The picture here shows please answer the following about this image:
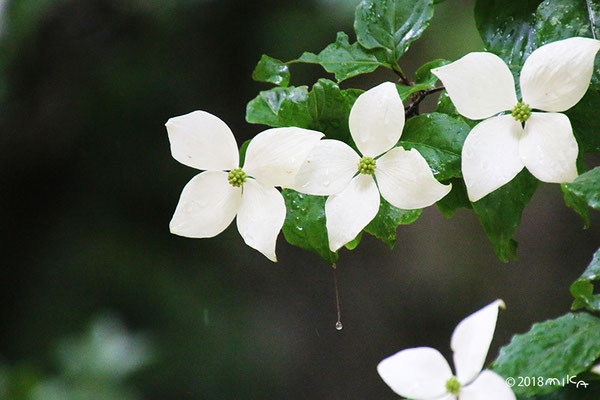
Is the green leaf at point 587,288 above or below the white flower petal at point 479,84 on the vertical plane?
below

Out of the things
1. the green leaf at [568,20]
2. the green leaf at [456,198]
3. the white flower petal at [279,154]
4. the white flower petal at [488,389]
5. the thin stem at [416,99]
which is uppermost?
the green leaf at [568,20]

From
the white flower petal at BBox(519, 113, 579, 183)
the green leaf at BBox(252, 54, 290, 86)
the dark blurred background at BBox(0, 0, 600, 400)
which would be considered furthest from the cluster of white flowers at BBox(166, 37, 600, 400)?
the dark blurred background at BBox(0, 0, 600, 400)

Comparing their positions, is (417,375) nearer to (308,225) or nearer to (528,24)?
(308,225)

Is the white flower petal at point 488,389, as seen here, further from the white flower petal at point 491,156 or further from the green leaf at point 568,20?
the green leaf at point 568,20

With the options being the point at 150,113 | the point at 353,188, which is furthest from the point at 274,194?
the point at 150,113

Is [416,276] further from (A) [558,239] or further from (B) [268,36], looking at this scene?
(B) [268,36]

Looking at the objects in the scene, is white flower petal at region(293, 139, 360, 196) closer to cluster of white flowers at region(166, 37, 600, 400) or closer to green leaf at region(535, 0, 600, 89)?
cluster of white flowers at region(166, 37, 600, 400)

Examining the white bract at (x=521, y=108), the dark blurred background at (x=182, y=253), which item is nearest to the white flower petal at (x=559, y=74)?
the white bract at (x=521, y=108)
